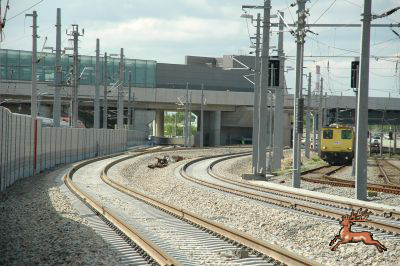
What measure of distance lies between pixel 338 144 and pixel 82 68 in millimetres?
56138

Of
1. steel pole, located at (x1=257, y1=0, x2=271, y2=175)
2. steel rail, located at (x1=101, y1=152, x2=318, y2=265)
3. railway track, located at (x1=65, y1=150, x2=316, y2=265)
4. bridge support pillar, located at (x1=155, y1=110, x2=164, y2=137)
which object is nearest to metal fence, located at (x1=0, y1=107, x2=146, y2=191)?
steel rail, located at (x1=101, y1=152, x2=318, y2=265)

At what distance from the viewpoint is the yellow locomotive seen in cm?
4556

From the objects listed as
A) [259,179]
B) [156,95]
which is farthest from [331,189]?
[156,95]

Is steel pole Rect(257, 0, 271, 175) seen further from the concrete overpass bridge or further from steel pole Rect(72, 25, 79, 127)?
the concrete overpass bridge

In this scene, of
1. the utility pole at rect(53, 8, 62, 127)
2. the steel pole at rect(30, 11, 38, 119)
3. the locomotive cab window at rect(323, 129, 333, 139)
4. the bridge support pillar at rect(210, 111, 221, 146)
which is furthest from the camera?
the bridge support pillar at rect(210, 111, 221, 146)

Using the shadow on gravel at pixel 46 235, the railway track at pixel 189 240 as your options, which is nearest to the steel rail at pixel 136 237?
the railway track at pixel 189 240

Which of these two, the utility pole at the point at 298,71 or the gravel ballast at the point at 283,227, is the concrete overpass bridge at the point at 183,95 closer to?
the utility pole at the point at 298,71

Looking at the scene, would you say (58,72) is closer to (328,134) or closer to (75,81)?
(75,81)

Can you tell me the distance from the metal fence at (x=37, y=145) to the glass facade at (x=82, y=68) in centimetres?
2996

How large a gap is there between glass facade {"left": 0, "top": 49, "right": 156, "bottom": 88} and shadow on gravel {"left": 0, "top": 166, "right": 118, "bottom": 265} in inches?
2616

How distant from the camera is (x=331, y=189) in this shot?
2384 centimetres

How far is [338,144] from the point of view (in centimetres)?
4569

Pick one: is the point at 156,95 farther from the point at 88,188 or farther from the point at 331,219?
Answer: the point at 331,219

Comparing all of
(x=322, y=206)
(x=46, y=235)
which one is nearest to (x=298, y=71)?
(x=322, y=206)
